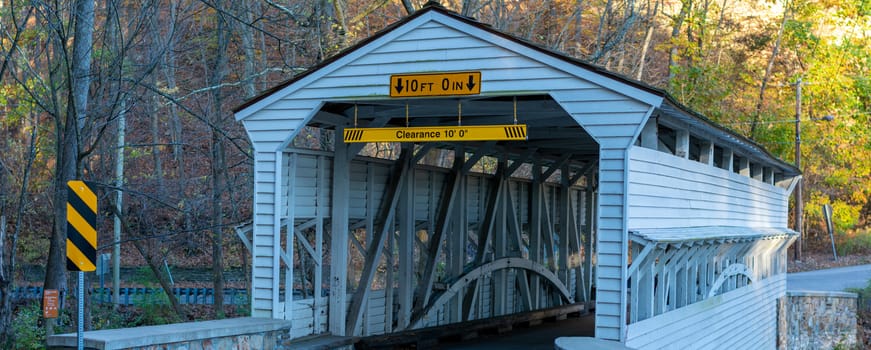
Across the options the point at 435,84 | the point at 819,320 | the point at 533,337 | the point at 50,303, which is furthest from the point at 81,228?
the point at 819,320

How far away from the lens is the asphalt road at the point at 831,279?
30812mm

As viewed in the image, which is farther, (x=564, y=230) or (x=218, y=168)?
(x=564, y=230)

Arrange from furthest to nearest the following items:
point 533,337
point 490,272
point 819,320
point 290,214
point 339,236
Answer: point 819,320 → point 490,272 → point 533,337 → point 339,236 → point 290,214

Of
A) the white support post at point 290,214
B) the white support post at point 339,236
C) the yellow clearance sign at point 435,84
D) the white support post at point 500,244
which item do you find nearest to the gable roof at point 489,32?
the yellow clearance sign at point 435,84

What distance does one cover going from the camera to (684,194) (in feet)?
43.1

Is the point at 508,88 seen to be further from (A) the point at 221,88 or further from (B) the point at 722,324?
(A) the point at 221,88

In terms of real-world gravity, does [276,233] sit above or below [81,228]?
below

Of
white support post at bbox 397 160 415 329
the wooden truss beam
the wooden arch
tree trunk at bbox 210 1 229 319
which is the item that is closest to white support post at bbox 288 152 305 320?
the wooden truss beam

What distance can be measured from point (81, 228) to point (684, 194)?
811cm

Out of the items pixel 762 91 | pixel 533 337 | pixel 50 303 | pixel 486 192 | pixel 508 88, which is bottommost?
pixel 533 337

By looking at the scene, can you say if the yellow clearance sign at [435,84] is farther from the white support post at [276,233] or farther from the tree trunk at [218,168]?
the tree trunk at [218,168]

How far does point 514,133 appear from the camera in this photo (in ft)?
35.3

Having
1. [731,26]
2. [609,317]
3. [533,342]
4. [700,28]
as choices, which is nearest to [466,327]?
[533,342]

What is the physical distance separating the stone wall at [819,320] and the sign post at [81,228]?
20.2 meters
